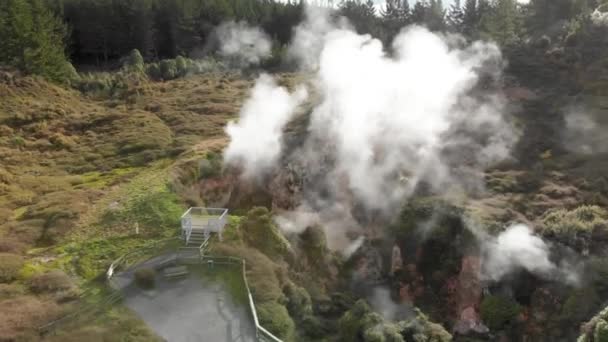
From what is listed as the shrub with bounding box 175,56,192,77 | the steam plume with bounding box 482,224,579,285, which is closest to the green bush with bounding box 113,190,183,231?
the steam plume with bounding box 482,224,579,285

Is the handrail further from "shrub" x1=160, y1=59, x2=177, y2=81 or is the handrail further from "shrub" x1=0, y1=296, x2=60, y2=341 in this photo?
"shrub" x1=160, y1=59, x2=177, y2=81

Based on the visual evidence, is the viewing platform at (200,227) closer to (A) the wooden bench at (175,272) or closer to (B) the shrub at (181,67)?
(A) the wooden bench at (175,272)

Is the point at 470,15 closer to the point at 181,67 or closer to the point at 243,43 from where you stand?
the point at 243,43

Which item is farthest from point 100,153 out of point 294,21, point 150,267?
point 294,21

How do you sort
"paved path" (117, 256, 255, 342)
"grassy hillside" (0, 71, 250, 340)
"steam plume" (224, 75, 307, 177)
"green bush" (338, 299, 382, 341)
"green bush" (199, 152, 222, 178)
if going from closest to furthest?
"paved path" (117, 256, 255, 342) → "green bush" (338, 299, 382, 341) → "grassy hillside" (0, 71, 250, 340) → "green bush" (199, 152, 222, 178) → "steam plume" (224, 75, 307, 177)

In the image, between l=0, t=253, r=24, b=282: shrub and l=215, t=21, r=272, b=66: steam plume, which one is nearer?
l=0, t=253, r=24, b=282: shrub

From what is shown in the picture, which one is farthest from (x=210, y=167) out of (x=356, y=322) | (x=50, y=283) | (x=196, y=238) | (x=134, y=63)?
(x=134, y=63)

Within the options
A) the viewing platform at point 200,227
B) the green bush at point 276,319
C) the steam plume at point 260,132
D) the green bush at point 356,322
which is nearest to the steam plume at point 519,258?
the green bush at point 356,322
